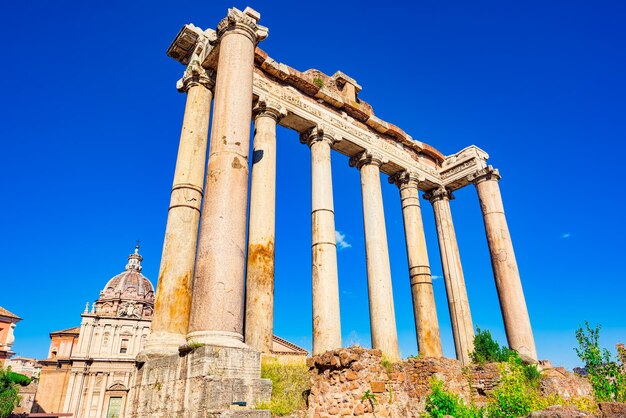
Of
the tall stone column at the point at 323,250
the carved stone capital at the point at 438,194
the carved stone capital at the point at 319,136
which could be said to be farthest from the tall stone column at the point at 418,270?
the tall stone column at the point at 323,250

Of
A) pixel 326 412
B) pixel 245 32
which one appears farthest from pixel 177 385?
pixel 245 32

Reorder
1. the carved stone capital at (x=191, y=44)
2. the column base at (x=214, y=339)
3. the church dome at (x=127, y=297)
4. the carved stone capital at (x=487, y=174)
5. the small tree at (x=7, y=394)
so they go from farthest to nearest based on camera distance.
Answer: the church dome at (x=127, y=297)
the small tree at (x=7, y=394)
the carved stone capital at (x=487, y=174)
the carved stone capital at (x=191, y=44)
the column base at (x=214, y=339)

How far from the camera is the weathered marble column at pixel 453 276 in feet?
49.3

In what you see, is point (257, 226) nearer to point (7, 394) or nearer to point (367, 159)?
point (367, 159)

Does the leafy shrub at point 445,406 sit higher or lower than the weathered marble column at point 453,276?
lower

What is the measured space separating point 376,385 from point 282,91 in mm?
9552

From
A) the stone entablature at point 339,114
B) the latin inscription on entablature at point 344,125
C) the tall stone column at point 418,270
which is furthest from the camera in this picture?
the tall stone column at point 418,270

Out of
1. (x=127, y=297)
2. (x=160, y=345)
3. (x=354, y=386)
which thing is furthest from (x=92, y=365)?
(x=354, y=386)

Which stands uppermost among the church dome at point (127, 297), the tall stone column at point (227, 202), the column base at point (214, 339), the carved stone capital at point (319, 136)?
the church dome at point (127, 297)

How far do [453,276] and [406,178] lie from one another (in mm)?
4261

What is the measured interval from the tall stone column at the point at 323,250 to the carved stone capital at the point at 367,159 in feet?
5.40

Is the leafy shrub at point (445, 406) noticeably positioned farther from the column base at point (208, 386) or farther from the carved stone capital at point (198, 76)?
the carved stone capital at point (198, 76)

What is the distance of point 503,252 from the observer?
1558 centimetres

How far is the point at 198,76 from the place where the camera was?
11453 millimetres
